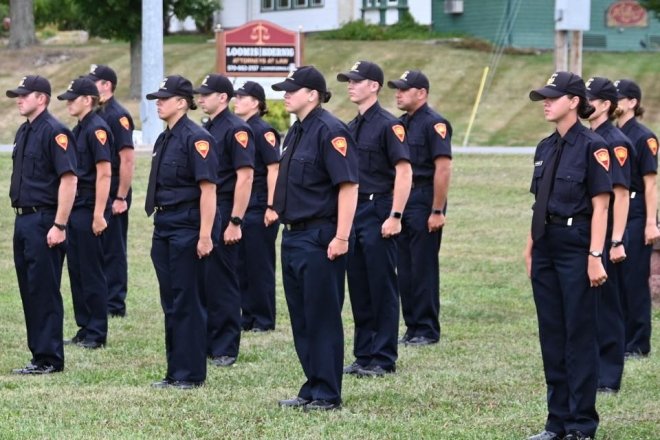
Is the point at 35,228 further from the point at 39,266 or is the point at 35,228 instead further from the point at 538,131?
the point at 538,131

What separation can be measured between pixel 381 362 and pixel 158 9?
17.0 meters

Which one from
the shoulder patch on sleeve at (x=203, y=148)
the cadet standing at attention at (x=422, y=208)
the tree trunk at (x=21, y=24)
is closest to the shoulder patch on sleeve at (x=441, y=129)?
the cadet standing at attention at (x=422, y=208)

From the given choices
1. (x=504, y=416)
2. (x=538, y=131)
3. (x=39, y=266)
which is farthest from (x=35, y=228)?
(x=538, y=131)

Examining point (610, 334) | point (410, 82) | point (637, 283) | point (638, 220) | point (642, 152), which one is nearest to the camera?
point (610, 334)

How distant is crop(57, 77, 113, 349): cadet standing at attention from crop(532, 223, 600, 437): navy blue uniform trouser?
4.51 meters

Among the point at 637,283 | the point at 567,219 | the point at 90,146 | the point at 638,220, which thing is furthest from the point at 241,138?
the point at 567,219

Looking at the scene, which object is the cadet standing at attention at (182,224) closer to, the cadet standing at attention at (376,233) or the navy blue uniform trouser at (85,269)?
the cadet standing at attention at (376,233)

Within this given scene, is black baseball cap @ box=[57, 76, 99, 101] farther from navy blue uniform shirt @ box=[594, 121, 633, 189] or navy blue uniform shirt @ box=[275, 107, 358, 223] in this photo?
navy blue uniform shirt @ box=[594, 121, 633, 189]

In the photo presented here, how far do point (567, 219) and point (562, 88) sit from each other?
0.71 meters

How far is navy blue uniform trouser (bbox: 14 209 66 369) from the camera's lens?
971 cm

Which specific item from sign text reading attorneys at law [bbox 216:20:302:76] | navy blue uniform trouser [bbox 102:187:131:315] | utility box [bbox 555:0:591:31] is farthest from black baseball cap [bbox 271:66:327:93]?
sign text reading attorneys at law [bbox 216:20:302:76]

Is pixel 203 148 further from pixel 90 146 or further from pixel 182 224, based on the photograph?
pixel 90 146

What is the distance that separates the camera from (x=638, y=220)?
34.1 feet

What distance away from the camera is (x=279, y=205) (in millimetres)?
8555
